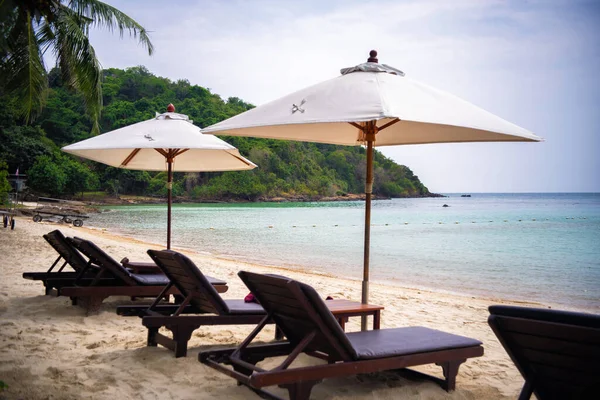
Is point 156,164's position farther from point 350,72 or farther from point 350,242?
point 350,242

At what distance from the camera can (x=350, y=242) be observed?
902 inches

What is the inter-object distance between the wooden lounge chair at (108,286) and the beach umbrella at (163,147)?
3.69 ft

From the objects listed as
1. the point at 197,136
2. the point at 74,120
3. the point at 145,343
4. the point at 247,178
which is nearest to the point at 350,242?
the point at 197,136

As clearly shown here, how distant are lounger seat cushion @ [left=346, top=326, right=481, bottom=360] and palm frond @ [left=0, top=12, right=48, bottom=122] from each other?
10.1 m

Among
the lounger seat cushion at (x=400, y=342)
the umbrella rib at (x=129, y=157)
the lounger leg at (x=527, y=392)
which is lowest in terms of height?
the lounger seat cushion at (x=400, y=342)

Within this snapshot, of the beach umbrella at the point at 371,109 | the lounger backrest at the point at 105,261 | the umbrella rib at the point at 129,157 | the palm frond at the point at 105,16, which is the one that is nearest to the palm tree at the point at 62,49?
the palm frond at the point at 105,16

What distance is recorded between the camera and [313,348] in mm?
3049

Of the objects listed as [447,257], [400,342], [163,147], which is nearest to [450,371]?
[400,342]

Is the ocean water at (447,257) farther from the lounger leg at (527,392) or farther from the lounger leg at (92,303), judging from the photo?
the lounger leg at (527,392)

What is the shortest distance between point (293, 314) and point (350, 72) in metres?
1.86

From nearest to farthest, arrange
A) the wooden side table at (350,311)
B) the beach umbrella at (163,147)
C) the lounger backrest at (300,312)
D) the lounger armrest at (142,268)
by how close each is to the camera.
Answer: the lounger backrest at (300,312) → the wooden side table at (350,311) → the beach umbrella at (163,147) → the lounger armrest at (142,268)

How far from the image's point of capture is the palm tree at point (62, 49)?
11.3m

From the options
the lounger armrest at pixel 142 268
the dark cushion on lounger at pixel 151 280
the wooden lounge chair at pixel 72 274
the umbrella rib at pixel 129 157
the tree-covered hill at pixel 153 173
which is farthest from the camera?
the tree-covered hill at pixel 153 173

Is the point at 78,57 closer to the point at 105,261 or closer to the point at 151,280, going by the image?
the point at 151,280
